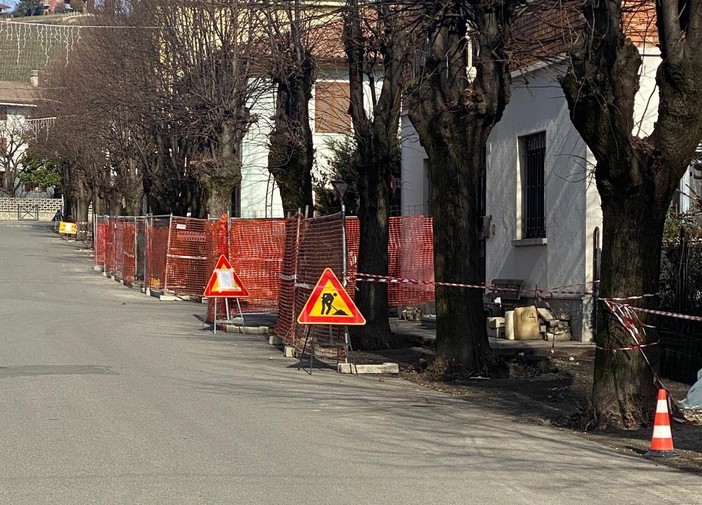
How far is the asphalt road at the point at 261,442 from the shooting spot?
7906mm

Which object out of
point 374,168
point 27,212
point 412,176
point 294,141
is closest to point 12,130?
point 27,212

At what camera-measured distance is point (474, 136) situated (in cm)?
1515

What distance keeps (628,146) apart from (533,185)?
10.7 metres

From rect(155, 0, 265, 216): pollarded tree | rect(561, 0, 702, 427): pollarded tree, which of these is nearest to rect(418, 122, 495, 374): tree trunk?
rect(561, 0, 702, 427): pollarded tree

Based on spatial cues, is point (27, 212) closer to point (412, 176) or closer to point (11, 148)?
point (11, 148)

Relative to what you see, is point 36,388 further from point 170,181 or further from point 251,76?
point 170,181

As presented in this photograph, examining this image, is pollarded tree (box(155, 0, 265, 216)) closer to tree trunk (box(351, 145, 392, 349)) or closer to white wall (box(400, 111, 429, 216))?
white wall (box(400, 111, 429, 216))

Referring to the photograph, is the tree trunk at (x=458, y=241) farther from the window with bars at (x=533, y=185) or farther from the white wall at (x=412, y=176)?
the white wall at (x=412, y=176)

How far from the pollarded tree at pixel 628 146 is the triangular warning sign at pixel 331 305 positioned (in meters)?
4.46

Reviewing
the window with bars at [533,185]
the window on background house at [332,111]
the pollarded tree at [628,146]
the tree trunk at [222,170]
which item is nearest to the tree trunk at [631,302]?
the pollarded tree at [628,146]

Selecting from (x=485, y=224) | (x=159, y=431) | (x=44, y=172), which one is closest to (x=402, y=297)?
(x=485, y=224)

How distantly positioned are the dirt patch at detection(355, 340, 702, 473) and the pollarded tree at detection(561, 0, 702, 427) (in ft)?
1.46

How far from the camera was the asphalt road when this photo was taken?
25.9 ft

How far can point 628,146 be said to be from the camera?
10742 millimetres
